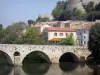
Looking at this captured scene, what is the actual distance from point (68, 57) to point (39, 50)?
30.3 ft

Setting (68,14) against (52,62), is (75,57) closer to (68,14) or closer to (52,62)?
(52,62)

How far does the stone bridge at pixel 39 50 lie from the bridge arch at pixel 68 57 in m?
1.00

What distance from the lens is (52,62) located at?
180 feet

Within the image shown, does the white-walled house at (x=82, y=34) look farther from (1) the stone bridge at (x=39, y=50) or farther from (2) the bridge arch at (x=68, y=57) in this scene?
(1) the stone bridge at (x=39, y=50)

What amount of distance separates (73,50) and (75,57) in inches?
75.7

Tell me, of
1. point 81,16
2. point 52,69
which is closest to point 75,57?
point 52,69

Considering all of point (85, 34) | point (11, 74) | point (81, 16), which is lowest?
point (11, 74)

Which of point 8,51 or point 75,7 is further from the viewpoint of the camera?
point 75,7

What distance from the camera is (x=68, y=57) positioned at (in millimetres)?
60719

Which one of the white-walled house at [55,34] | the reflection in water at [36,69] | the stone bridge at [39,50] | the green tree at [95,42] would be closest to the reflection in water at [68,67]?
the stone bridge at [39,50]

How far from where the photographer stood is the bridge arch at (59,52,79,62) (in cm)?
5828

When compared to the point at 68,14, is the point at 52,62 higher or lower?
lower

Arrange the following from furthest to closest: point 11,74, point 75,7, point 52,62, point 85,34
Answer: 1. point 75,7
2. point 85,34
3. point 52,62
4. point 11,74

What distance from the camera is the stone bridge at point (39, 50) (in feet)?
165
